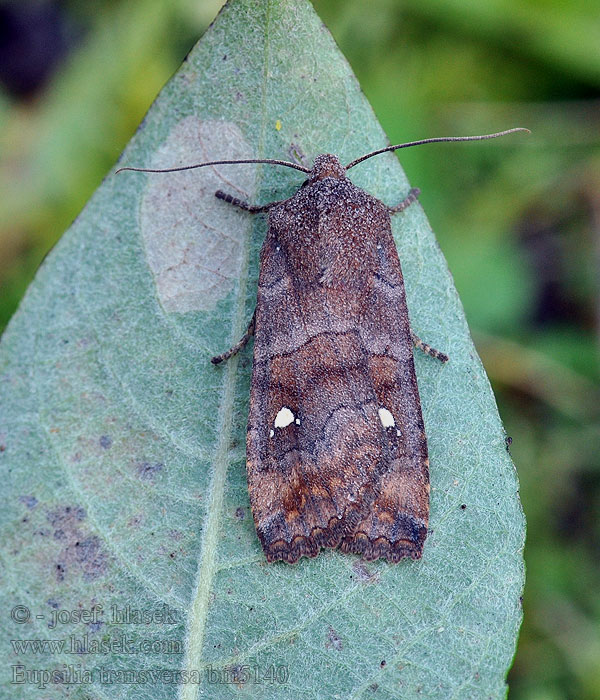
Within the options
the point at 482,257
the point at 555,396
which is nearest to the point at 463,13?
the point at 482,257

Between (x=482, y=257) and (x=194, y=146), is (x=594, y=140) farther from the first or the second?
(x=194, y=146)

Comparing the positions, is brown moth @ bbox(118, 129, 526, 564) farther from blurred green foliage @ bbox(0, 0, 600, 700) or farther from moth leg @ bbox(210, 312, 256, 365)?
blurred green foliage @ bbox(0, 0, 600, 700)

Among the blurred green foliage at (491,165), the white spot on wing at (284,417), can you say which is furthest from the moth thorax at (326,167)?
the blurred green foliage at (491,165)

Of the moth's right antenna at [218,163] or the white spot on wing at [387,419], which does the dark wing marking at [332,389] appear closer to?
the white spot on wing at [387,419]

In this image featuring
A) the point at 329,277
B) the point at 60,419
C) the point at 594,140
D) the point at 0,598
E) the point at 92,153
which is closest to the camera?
the point at 0,598

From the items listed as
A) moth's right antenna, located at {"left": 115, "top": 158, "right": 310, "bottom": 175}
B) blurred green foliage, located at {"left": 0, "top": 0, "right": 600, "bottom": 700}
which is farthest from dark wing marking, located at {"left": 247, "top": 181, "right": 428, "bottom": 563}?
blurred green foliage, located at {"left": 0, "top": 0, "right": 600, "bottom": 700}

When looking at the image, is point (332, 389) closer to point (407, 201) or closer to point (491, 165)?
point (407, 201)

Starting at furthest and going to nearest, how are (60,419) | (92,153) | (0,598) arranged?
(92,153), (60,419), (0,598)

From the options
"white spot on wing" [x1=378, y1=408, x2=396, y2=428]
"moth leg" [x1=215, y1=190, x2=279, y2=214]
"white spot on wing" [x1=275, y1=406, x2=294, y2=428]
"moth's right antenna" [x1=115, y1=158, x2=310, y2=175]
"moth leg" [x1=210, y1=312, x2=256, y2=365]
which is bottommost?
"white spot on wing" [x1=378, y1=408, x2=396, y2=428]
